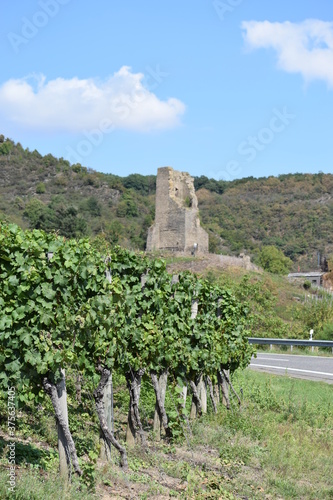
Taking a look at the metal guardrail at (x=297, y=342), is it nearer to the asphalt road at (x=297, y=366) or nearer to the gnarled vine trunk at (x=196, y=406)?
the asphalt road at (x=297, y=366)

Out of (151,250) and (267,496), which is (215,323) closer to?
(267,496)

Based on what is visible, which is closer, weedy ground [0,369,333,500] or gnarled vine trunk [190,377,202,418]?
weedy ground [0,369,333,500]

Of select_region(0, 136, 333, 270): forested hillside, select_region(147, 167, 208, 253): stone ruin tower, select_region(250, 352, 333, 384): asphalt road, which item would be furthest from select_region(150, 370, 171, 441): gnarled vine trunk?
select_region(0, 136, 333, 270): forested hillside

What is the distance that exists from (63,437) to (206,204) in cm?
11132

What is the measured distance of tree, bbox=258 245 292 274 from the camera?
90.9m

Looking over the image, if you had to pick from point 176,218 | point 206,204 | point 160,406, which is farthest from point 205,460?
point 206,204

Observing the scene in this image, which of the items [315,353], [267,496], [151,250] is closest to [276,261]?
[151,250]

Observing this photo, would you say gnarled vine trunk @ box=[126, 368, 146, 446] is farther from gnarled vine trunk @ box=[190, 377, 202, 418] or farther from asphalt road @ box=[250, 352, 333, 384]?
asphalt road @ box=[250, 352, 333, 384]

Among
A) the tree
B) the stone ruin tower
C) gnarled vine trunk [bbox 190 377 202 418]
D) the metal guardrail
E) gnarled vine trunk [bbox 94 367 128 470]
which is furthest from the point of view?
the tree

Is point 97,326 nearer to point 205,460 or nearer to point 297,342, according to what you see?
point 205,460

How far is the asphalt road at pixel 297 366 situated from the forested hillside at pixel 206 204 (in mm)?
54666

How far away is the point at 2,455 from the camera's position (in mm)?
6891

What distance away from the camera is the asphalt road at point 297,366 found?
16609mm

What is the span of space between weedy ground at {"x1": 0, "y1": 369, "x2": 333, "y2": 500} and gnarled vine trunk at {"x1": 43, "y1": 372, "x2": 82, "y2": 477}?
121 mm
